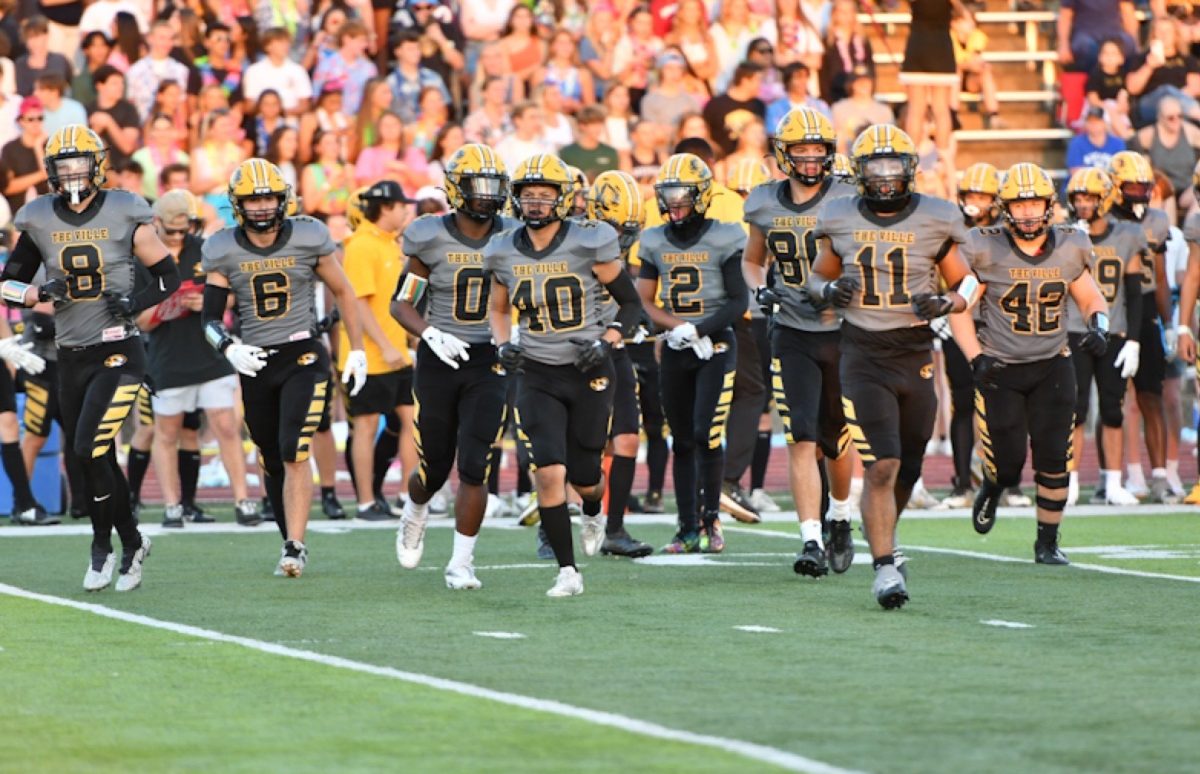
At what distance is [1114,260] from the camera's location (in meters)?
14.3

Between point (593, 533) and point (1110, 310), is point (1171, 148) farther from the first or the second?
point (593, 533)

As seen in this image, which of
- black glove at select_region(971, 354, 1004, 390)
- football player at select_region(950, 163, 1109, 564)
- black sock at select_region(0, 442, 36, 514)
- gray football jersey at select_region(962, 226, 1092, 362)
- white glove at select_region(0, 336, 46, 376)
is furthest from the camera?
black sock at select_region(0, 442, 36, 514)

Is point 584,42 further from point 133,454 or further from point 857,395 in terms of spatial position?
point 857,395

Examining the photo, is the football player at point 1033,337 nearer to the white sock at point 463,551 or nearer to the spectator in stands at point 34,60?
the white sock at point 463,551

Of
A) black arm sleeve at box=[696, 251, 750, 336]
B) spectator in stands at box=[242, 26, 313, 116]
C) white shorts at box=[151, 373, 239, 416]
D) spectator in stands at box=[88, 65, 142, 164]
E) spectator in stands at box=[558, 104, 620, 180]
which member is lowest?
white shorts at box=[151, 373, 239, 416]

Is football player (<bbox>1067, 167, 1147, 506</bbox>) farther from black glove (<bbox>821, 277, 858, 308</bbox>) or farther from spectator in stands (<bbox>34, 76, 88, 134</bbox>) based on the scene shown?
spectator in stands (<bbox>34, 76, 88, 134</bbox>)

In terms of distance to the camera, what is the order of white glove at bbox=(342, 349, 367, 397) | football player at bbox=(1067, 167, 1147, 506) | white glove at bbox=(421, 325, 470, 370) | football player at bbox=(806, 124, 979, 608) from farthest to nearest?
football player at bbox=(1067, 167, 1147, 506)
white glove at bbox=(342, 349, 367, 397)
white glove at bbox=(421, 325, 470, 370)
football player at bbox=(806, 124, 979, 608)

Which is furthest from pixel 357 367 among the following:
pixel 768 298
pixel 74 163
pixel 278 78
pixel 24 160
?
pixel 278 78

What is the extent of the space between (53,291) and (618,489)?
3.20m

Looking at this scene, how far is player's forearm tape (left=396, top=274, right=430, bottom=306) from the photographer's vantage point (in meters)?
10.6

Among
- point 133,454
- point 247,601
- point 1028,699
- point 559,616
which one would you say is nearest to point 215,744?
point 1028,699

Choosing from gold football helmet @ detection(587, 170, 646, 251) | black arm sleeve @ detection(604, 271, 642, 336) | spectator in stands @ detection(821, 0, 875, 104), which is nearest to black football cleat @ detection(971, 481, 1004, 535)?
gold football helmet @ detection(587, 170, 646, 251)

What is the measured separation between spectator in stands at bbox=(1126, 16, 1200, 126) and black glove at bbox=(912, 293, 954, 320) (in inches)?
494

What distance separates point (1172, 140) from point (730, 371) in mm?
9835
